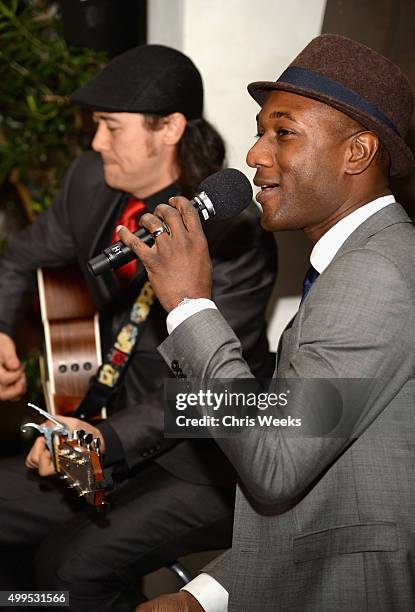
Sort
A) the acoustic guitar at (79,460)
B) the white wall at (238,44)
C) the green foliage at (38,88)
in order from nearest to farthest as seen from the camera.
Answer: the acoustic guitar at (79,460) < the white wall at (238,44) < the green foliage at (38,88)

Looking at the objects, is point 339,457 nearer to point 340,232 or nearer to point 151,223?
point 340,232

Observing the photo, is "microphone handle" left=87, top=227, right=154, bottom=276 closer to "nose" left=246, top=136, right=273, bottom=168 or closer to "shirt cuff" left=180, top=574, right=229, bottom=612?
"nose" left=246, top=136, right=273, bottom=168

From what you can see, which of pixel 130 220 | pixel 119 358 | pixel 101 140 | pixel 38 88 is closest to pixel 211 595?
pixel 119 358

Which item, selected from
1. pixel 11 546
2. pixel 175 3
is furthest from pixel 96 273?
pixel 175 3

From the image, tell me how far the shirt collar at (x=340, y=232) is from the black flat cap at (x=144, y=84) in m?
0.84

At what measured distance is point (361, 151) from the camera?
4.41 ft

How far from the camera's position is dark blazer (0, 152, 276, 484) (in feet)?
6.17

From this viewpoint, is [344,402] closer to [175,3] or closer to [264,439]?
[264,439]

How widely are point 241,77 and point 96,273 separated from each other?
4.28 feet

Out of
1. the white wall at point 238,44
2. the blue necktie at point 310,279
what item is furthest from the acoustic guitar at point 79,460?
the white wall at point 238,44

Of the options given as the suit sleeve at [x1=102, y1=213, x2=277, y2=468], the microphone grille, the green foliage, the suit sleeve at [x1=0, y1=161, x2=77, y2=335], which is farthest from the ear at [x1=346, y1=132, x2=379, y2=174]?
the green foliage

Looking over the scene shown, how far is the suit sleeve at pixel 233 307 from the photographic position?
73.4 inches

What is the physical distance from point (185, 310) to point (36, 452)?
749 millimetres

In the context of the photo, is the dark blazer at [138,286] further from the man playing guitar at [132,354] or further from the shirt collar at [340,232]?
the shirt collar at [340,232]
